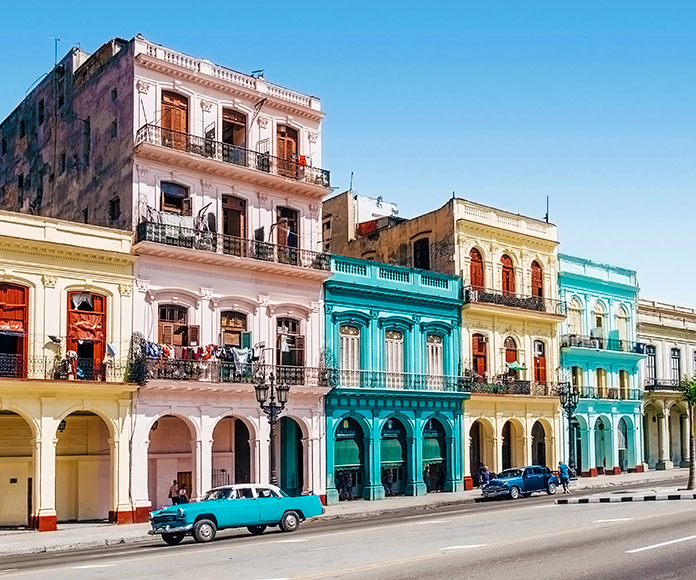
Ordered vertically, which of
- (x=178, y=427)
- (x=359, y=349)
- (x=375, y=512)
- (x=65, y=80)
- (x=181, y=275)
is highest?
(x=65, y=80)

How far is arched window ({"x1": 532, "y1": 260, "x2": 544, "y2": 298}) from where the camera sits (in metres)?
49.2

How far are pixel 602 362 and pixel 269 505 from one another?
32.5 metres

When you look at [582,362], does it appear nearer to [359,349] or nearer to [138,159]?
[359,349]

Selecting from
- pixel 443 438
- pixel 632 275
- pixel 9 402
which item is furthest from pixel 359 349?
pixel 632 275

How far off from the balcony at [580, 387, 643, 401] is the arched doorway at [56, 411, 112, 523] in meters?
27.7

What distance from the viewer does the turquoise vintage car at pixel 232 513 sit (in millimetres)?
23359

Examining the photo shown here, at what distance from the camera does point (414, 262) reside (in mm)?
47281

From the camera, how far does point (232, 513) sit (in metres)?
24.2

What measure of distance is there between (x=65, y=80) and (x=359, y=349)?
16.4m

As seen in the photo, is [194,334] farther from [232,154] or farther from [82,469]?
[232,154]

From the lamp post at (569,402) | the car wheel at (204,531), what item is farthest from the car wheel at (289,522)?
the lamp post at (569,402)

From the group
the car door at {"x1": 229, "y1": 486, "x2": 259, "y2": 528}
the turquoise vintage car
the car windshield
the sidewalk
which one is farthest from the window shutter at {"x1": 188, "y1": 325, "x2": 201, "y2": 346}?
the car windshield

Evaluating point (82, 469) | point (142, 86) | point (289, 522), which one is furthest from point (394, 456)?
point (142, 86)

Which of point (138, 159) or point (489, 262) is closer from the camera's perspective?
point (138, 159)
